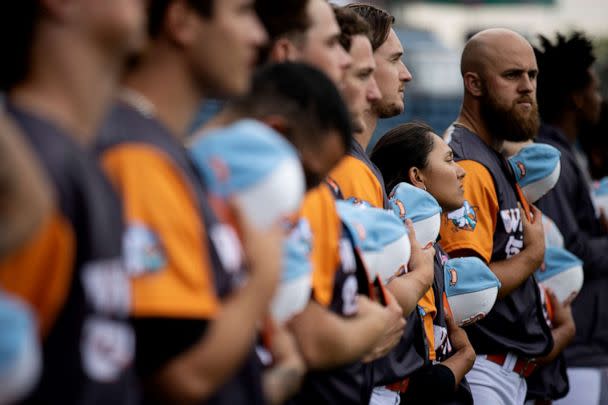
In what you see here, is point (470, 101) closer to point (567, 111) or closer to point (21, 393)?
point (567, 111)

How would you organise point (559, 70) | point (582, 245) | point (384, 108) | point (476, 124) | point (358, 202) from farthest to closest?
point (559, 70) → point (582, 245) → point (476, 124) → point (384, 108) → point (358, 202)

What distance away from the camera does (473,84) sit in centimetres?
554

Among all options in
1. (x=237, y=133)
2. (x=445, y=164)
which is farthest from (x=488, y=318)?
(x=237, y=133)

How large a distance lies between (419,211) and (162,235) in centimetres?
218

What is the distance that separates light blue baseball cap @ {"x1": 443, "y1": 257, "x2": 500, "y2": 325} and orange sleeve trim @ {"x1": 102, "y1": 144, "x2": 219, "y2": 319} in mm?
2691

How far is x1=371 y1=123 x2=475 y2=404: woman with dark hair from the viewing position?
450 centimetres

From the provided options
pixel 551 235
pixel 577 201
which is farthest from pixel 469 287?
pixel 577 201

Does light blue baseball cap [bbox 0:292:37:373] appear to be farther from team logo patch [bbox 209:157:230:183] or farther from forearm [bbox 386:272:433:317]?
forearm [bbox 386:272:433:317]

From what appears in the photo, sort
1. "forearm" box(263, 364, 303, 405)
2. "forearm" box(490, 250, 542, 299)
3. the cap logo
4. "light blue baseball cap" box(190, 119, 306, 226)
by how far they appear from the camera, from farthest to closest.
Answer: "forearm" box(490, 250, 542, 299) < the cap logo < "forearm" box(263, 364, 303, 405) < "light blue baseball cap" box(190, 119, 306, 226)

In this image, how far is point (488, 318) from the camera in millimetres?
5137

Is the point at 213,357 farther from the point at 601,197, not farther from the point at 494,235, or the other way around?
the point at 601,197

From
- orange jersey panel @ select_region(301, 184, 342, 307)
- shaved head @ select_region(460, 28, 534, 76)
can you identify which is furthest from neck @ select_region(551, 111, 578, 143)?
orange jersey panel @ select_region(301, 184, 342, 307)

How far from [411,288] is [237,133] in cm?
157

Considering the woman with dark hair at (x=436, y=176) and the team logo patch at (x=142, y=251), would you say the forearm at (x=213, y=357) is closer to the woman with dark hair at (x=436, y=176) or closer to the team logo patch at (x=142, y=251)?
the team logo patch at (x=142, y=251)
